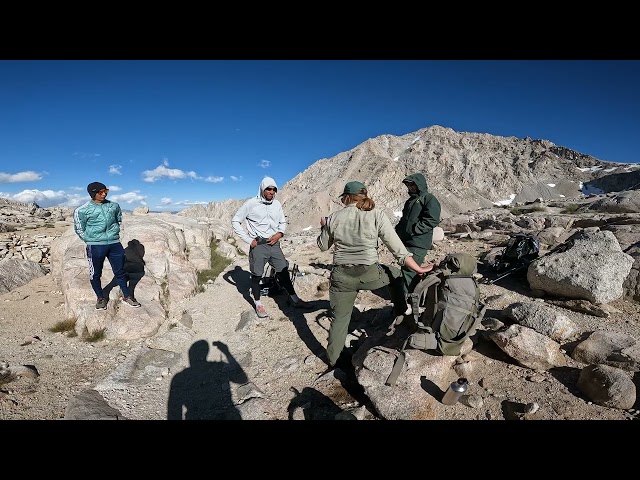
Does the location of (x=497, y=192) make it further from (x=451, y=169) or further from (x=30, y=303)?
(x=30, y=303)

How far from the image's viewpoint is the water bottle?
3.28 metres

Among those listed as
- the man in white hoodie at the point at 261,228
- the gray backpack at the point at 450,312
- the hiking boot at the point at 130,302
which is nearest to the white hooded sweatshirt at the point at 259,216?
the man in white hoodie at the point at 261,228

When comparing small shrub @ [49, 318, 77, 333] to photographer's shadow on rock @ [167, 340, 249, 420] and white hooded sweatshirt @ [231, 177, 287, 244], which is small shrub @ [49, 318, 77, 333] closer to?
photographer's shadow on rock @ [167, 340, 249, 420]

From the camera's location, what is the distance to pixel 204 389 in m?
4.95

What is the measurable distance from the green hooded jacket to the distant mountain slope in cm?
5993

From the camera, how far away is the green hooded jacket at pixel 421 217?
18.5 feet

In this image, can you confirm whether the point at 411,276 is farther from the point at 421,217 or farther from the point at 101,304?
the point at 101,304

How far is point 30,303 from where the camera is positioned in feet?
25.7

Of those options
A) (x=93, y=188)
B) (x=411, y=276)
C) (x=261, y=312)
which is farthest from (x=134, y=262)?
(x=411, y=276)

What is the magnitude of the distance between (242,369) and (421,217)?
442 cm

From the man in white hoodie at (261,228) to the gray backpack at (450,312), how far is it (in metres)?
4.08

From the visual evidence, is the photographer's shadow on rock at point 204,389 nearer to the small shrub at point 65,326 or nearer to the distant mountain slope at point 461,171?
the small shrub at point 65,326
